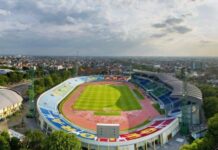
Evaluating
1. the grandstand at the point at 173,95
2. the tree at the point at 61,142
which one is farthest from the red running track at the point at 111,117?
the tree at the point at 61,142

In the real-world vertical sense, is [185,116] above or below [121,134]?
above

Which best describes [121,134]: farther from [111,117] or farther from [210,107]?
[210,107]

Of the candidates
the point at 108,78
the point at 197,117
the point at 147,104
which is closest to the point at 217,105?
the point at 197,117

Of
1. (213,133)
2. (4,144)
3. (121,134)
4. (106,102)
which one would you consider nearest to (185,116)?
(121,134)

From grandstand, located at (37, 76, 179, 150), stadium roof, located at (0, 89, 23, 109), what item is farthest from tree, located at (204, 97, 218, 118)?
stadium roof, located at (0, 89, 23, 109)

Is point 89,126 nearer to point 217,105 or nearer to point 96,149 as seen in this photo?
point 96,149

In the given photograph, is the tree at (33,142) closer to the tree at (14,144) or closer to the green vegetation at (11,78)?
the tree at (14,144)

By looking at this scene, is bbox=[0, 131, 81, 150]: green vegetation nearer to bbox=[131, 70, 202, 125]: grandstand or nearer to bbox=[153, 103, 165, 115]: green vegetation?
bbox=[131, 70, 202, 125]: grandstand
